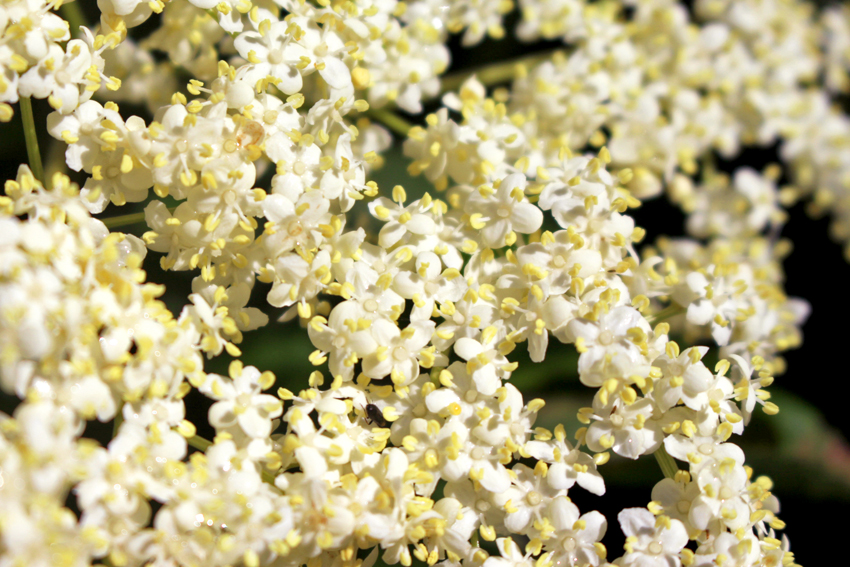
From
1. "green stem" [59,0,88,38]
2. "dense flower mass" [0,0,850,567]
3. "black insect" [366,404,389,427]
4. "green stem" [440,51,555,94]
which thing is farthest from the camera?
"green stem" [440,51,555,94]

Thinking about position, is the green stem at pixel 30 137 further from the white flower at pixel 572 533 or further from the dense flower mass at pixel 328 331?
the white flower at pixel 572 533

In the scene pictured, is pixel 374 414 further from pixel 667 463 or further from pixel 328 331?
pixel 667 463

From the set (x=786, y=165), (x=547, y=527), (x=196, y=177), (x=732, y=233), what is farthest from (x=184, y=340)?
(x=786, y=165)

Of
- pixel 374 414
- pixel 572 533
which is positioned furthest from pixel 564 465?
pixel 374 414

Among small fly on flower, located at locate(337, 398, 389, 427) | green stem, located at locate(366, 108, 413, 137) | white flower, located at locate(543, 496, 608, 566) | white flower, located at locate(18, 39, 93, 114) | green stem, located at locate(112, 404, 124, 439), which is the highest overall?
white flower, located at locate(18, 39, 93, 114)

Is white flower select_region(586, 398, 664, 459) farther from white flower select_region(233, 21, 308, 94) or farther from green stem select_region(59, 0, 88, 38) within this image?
green stem select_region(59, 0, 88, 38)

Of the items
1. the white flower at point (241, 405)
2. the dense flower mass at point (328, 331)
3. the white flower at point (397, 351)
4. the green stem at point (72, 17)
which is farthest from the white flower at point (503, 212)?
the green stem at point (72, 17)

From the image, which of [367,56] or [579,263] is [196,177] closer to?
[367,56]

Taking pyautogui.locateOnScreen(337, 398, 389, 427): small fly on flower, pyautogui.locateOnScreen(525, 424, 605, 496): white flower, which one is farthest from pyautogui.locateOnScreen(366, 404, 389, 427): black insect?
pyautogui.locateOnScreen(525, 424, 605, 496): white flower
